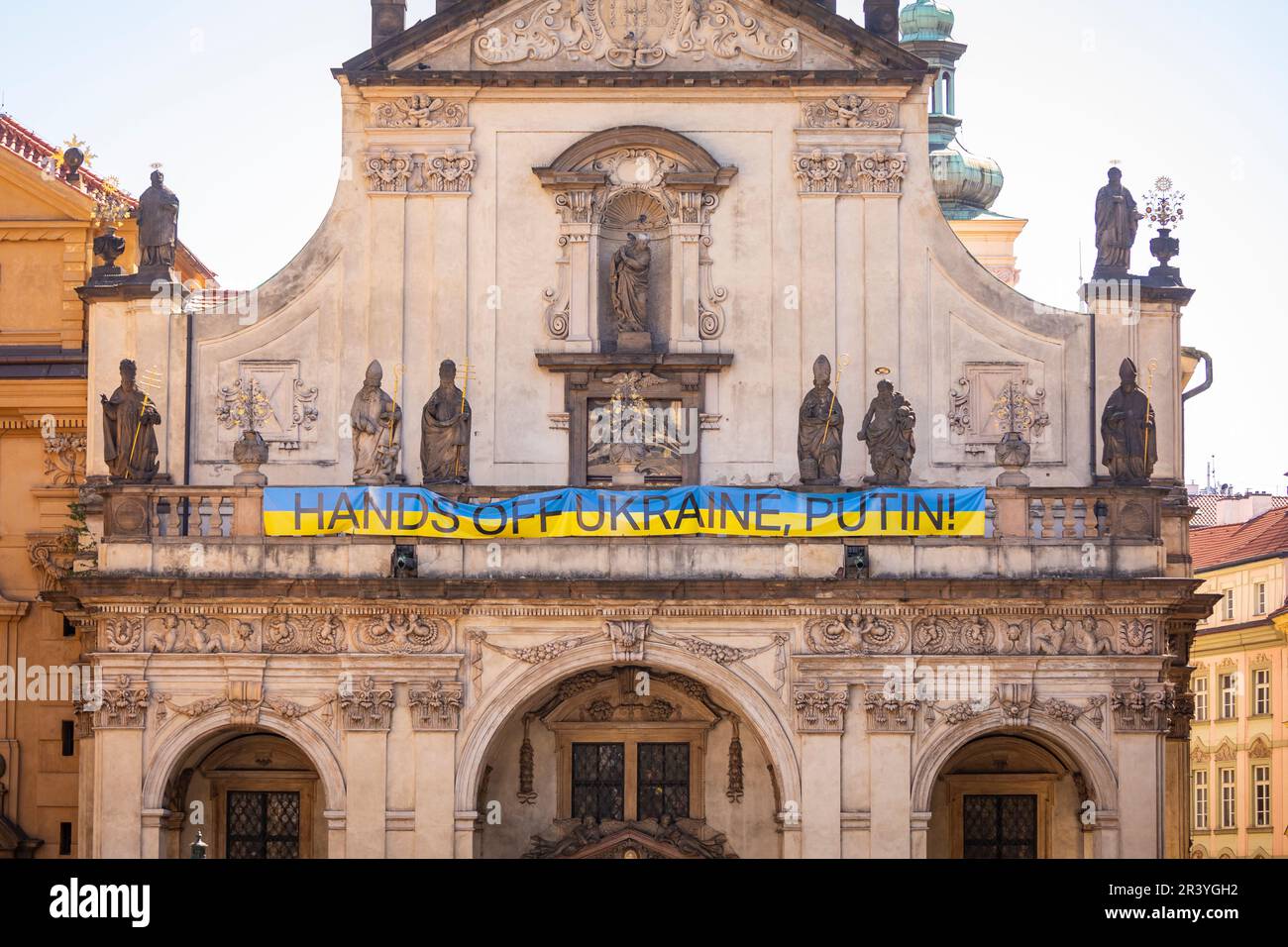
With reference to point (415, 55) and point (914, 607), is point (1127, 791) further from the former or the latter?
point (415, 55)

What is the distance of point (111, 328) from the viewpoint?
43.9m

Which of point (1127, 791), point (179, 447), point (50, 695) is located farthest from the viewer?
point (50, 695)

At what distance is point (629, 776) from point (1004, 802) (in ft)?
19.8

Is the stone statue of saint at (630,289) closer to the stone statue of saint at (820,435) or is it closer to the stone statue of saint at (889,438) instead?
the stone statue of saint at (820,435)

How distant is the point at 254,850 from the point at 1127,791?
13.8 meters

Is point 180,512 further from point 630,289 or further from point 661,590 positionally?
point 630,289

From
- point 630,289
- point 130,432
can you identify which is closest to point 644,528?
point 630,289

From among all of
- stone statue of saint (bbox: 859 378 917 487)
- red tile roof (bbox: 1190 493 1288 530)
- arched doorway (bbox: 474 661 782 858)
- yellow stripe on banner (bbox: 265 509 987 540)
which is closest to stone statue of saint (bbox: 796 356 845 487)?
stone statue of saint (bbox: 859 378 917 487)

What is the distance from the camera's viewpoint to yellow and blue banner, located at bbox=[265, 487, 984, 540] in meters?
41.1

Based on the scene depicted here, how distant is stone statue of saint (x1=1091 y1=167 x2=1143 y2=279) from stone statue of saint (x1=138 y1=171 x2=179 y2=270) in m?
15.1

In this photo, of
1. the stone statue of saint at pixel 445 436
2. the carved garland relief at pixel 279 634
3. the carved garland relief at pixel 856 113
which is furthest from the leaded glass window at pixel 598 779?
the carved garland relief at pixel 856 113

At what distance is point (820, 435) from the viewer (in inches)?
1655

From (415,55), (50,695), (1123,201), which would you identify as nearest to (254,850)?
(50,695)

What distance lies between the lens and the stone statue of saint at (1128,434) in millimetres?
41625
